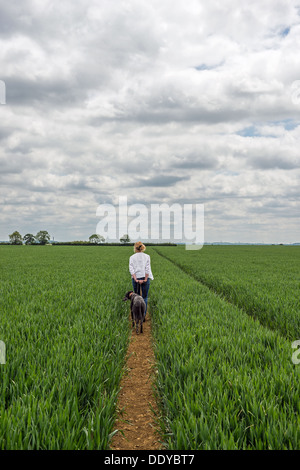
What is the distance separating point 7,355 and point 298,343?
201 inches

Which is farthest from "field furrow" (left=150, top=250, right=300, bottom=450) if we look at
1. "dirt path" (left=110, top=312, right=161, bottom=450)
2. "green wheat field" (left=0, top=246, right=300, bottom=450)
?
"dirt path" (left=110, top=312, right=161, bottom=450)

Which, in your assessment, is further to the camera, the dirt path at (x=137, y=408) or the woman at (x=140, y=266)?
the woman at (x=140, y=266)

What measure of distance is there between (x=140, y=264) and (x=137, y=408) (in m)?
4.39

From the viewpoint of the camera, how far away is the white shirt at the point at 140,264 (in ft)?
26.4

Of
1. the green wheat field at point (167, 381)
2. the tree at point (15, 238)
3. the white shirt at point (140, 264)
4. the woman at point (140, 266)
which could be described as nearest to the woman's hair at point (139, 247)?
the woman at point (140, 266)

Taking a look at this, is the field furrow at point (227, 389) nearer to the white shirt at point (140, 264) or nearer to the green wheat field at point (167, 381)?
the green wheat field at point (167, 381)

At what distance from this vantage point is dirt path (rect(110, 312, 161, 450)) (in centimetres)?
330

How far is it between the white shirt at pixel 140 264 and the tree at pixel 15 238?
473ft

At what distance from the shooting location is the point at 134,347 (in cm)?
663

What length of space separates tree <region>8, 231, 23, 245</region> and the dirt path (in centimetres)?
14659

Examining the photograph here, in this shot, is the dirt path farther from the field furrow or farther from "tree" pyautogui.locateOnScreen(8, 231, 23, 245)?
"tree" pyautogui.locateOnScreen(8, 231, 23, 245)

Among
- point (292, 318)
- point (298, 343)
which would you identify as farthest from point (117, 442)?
point (292, 318)
